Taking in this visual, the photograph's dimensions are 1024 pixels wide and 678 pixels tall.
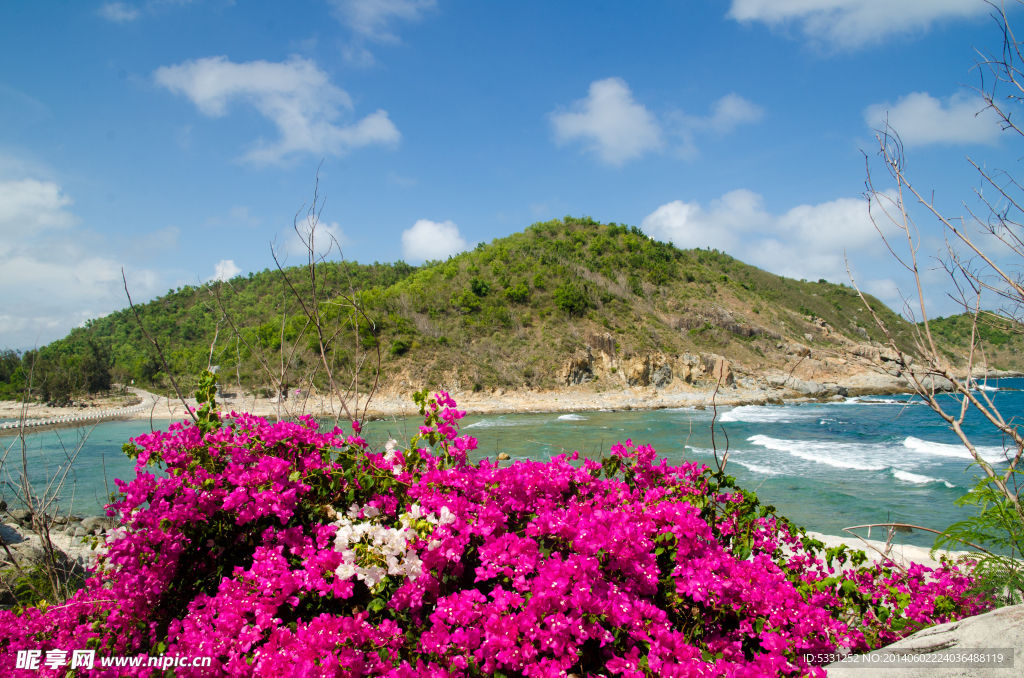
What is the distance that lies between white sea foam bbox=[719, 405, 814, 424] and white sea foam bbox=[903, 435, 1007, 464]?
21.2ft

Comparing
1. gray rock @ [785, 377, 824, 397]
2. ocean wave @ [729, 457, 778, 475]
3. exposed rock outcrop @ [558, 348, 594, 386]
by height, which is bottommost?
ocean wave @ [729, 457, 778, 475]

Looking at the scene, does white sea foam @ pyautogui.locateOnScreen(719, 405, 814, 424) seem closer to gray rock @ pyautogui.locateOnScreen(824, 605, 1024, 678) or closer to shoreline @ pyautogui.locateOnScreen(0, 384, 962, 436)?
shoreline @ pyautogui.locateOnScreen(0, 384, 962, 436)

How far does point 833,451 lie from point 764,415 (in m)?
11.5

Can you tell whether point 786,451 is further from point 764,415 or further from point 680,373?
point 680,373

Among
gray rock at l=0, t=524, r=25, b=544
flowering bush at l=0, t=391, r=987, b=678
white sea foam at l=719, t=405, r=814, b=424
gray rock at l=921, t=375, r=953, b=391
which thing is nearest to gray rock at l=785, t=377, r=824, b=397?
white sea foam at l=719, t=405, r=814, b=424

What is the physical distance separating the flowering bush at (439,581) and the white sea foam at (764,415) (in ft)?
78.0

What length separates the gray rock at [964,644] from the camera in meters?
1.35

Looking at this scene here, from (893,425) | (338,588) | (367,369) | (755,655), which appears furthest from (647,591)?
(367,369)

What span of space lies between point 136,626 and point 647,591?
1764mm

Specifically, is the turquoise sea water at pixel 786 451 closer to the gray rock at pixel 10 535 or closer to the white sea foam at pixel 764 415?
the white sea foam at pixel 764 415

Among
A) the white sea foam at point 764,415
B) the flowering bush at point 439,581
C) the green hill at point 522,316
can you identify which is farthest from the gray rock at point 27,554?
the green hill at point 522,316

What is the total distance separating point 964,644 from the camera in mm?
1437

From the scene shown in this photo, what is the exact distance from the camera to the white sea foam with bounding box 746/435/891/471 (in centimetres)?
1468

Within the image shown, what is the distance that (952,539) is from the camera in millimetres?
2080
